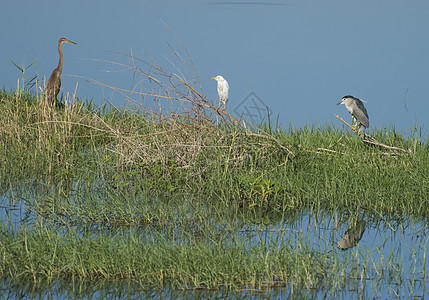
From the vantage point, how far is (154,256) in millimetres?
4164

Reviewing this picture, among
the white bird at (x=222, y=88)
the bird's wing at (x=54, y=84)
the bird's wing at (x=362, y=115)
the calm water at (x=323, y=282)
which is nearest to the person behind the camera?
the calm water at (x=323, y=282)

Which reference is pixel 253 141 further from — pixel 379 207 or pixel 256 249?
pixel 256 249

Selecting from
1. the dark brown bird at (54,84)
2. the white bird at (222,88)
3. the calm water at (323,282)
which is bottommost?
the calm water at (323,282)

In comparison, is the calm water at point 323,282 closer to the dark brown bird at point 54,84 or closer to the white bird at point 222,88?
the dark brown bird at point 54,84

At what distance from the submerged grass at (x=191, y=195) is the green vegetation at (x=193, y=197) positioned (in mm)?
18

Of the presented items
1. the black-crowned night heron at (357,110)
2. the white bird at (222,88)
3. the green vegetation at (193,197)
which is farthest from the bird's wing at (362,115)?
the white bird at (222,88)

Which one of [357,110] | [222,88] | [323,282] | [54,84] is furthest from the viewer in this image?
[222,88]

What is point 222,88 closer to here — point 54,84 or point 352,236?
point 54,84

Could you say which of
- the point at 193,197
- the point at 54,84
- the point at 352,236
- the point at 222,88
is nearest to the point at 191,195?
the point at 193,197

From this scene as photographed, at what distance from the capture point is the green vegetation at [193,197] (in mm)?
4090

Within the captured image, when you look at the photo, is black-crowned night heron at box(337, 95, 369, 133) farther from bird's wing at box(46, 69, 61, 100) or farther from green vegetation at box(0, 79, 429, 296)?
bird's wing at box(46, 69, 61, 100)

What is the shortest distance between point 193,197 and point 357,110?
11.7 ft

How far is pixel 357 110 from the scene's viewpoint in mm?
8656

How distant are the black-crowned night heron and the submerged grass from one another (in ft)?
1.03
